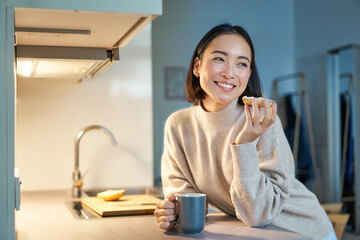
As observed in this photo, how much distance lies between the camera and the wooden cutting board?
141 centimetres

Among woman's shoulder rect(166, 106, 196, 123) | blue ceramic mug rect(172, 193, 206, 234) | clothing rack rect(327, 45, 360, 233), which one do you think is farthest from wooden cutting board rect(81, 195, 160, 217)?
clothing rack rect(327, 45, 360, 233)

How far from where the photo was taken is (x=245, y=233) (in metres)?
1.07

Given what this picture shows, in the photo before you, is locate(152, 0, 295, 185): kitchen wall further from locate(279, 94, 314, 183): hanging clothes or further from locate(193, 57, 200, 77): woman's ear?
locate(193, 57, 200, 77): woman's ear

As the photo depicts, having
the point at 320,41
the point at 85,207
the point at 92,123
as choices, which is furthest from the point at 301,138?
the point at 85,207

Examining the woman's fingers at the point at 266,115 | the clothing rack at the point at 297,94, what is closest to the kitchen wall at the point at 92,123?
the woman's fingers at the point at 266,115

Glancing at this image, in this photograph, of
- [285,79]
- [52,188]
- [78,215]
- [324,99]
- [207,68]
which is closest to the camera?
[207,68]

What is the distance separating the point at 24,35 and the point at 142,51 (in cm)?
107

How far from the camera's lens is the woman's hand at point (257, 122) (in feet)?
3.50

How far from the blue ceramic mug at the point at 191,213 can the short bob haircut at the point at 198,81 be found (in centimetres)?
35

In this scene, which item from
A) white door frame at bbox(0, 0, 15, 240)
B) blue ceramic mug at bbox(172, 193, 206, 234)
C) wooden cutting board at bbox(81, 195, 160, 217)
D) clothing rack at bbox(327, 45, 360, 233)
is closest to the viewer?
white door frame at bbox(0, 0, 15, 240)

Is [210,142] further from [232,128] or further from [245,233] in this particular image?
[245,233]

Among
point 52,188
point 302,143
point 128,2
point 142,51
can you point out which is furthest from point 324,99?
point 128,2

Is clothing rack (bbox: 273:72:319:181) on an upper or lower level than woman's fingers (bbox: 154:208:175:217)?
upper

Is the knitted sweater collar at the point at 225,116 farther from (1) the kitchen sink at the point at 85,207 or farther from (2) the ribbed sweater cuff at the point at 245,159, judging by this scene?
(1) the kitchen sink at the point at 85,207
